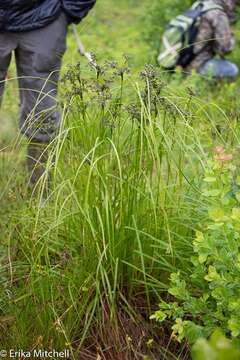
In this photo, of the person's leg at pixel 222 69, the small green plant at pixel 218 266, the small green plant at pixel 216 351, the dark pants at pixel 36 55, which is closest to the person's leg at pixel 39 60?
the dark pants at pixel 36 55

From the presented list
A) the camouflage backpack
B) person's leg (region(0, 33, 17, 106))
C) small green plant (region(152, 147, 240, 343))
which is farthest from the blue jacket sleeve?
the camouflage backpack

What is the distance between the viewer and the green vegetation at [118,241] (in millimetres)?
2523

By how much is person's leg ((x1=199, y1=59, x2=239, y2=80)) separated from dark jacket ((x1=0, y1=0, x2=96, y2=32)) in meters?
2.86

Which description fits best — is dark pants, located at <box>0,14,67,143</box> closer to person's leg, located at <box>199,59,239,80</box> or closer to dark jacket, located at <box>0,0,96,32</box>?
dark jacket, located at <box>0,0,96,32</box>

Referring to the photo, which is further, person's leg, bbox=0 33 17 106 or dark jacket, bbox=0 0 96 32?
person's leg, bbox=0 33 17 106

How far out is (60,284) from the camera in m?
2.65

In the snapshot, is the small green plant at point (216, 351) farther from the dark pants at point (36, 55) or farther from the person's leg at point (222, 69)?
the person's leg at point (222, 69)

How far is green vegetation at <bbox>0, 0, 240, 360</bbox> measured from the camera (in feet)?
8.28

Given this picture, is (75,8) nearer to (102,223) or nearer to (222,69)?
(102,223)

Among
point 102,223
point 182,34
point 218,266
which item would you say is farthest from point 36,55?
point 182,34

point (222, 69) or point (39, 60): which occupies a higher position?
point (39, 60)

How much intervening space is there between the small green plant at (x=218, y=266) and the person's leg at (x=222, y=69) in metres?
4.08

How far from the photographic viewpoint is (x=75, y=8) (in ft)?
12.4

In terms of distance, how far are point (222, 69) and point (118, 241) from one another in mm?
4130
